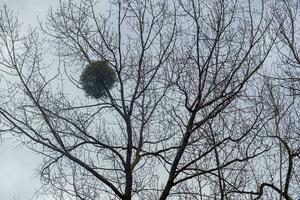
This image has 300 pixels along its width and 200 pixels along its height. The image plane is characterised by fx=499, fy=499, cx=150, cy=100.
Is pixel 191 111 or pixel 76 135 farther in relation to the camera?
pixel 76 135

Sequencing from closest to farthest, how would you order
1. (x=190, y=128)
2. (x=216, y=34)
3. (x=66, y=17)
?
1. (x=190, y=128)
2. (x=216, y=34)
3. (x=66, y=17)

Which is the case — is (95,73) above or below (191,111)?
above

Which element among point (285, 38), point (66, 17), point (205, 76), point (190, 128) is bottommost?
point (190, 128)

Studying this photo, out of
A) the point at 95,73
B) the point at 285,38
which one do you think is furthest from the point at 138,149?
the point at 285,38

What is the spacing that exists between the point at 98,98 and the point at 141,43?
975 mm

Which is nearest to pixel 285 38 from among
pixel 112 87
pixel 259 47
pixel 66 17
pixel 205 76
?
pixel 259 47

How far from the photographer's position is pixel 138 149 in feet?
20.7

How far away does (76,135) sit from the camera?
6.26m

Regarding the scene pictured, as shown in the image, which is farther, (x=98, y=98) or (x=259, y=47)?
(x=98, y=98)

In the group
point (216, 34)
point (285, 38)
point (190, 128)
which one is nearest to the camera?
point (190, 128)

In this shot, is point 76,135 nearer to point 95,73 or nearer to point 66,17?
point 95,73

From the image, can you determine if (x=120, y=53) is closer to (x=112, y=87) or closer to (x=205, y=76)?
(x=112, y=87)

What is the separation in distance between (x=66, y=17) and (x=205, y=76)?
2.05 meters

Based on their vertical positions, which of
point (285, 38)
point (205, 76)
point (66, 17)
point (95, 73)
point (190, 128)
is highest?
point (285, 38)
